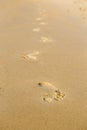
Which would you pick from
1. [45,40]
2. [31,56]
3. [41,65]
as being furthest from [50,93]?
[45,40]

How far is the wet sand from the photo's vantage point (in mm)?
4707

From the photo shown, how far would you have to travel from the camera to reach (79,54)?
6.91 m

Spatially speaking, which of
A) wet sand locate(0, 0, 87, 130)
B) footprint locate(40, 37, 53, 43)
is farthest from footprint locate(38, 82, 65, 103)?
footprint locate(40, 37, 53, 43)

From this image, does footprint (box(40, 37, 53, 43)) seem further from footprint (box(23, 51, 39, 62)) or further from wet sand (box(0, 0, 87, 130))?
footprint (box(23, 51, 39, 62))

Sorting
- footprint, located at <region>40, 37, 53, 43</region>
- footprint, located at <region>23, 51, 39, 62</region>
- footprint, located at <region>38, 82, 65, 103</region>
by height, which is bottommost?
footprint, located at <region>40, 37, 53, 43</region>

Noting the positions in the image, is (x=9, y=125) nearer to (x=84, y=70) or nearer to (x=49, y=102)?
(x=49, y=102)

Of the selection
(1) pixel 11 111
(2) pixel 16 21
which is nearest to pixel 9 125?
(1) pixel 11 111

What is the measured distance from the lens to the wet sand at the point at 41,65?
4707 mm

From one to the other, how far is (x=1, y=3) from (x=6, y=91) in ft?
19.4

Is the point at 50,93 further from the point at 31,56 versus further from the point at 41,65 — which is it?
the point at 31,56

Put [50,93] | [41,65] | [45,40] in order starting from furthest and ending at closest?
[45,40] < [41,65] < [50,93]

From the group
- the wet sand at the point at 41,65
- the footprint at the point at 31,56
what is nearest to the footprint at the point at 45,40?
the wet sand at the point at 41,65

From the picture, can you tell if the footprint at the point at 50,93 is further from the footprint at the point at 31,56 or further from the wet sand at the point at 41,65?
the footprint at the point at 31,56

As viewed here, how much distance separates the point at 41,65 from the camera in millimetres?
6297
